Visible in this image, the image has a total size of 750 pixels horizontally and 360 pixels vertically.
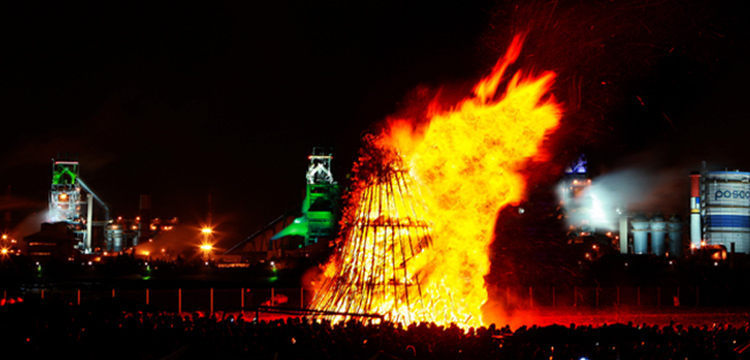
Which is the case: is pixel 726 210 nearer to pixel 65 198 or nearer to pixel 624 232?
pixel 624 232

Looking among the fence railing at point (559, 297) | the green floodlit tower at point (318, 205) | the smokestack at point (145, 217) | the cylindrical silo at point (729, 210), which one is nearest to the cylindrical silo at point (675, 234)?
the cylindrical silo at point (729, 210)

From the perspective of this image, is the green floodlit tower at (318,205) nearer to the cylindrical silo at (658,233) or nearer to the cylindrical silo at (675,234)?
the cylindrical silo at (658,233)

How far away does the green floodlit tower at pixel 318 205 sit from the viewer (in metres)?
85.4

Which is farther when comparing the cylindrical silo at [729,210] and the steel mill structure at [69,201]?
the steel mill structure at [69,201]

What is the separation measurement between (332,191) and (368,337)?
80.1m

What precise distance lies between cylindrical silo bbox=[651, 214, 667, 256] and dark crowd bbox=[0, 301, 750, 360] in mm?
91436

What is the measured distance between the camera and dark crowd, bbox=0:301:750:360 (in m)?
9.93

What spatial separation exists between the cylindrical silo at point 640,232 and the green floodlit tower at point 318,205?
43413 mm

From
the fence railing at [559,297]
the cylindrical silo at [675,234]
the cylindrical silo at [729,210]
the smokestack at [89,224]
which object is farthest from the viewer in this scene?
the smokestack at [89,224]

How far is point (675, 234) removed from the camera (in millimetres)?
96688

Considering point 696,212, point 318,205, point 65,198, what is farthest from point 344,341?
point 65,198

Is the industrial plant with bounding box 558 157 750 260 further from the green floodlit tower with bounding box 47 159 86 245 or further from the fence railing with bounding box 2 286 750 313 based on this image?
the green floodlit tower with bounding box 47 159 86 245

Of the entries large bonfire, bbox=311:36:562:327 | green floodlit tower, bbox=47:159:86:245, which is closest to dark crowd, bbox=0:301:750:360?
large bonfire, bbox=311:36:562:327

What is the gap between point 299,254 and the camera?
246ft
